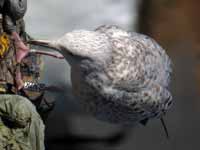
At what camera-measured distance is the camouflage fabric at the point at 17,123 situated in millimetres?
1169

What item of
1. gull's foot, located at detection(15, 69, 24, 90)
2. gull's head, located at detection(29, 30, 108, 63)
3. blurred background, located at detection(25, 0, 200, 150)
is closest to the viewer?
gull's head, located at detection(29, 30, 108, 63)

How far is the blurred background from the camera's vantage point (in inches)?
77.0

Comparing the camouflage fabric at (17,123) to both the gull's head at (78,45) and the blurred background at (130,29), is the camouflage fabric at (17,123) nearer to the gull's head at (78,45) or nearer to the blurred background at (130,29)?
the gull's head at (78,45)

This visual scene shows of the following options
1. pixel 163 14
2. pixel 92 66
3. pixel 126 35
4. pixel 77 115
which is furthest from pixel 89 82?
pixel 163 14

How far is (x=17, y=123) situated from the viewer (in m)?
1.18

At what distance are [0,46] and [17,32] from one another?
0.14 ft

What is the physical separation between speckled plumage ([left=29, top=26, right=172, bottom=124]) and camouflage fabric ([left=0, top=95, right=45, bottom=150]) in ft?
0.36

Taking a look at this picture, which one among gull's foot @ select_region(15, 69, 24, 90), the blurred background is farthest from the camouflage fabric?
the blurred background

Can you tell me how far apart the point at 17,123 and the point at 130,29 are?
995mm

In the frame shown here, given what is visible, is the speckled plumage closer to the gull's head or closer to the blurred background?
the gull's head

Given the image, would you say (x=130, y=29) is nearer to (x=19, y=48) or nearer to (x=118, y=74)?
(x=118, y=74)

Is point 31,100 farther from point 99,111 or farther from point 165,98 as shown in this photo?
point 165,98

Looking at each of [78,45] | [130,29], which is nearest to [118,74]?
[78,45]

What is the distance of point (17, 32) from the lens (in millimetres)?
1245
